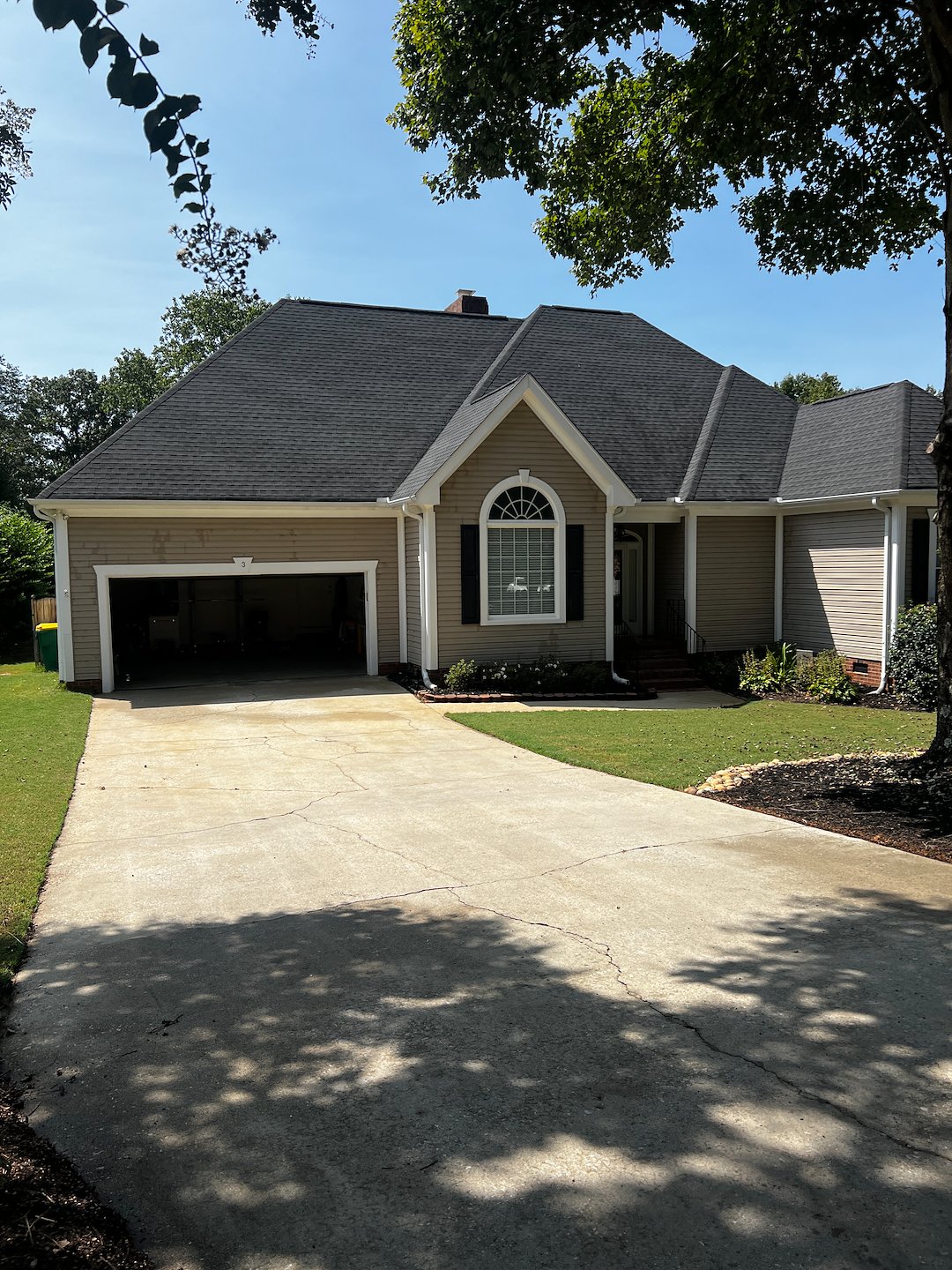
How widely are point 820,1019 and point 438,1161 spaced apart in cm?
213

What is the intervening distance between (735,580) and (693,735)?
303 inches

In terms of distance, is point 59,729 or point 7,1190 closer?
point 7,1190

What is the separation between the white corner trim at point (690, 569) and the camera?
63.6ft

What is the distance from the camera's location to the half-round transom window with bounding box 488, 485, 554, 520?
1752 cm

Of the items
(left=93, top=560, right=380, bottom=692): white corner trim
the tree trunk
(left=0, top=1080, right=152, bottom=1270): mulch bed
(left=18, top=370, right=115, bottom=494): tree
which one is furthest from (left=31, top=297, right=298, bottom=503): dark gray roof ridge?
(left=18, top=370, right=115, bottom=494): tree

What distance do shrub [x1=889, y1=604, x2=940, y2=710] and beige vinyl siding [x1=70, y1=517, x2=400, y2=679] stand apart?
31.7 ft

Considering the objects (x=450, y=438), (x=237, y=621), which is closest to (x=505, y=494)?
(x=450, y=438)

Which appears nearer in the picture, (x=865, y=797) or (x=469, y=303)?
(x=865, y=797)

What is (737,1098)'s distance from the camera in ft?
12.4

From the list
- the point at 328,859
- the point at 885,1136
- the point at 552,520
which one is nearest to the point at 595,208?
the point at 552,520

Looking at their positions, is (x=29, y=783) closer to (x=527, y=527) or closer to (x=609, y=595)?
(x=527, y=527)

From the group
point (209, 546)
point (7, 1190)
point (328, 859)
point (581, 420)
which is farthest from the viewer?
point (581, 420)

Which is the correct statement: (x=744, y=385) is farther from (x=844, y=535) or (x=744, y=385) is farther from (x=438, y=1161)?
(x=438, y=1161)

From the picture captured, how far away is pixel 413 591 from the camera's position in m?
18.4
